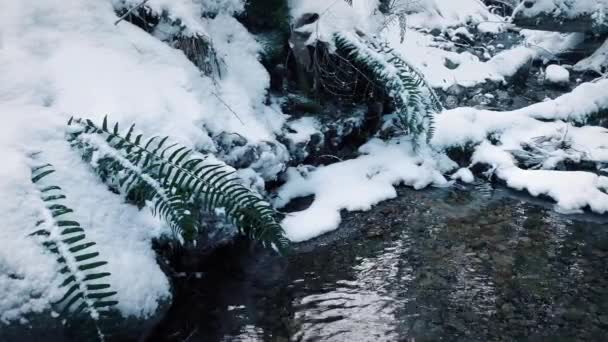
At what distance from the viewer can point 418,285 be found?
245cm

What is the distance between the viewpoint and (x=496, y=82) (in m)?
5.60

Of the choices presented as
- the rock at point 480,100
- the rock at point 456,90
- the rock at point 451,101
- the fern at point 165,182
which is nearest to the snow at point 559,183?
the rock at point 451,101

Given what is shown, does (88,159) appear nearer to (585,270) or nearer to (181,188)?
(181,188)

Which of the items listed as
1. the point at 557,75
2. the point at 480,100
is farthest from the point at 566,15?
the point at 480,100

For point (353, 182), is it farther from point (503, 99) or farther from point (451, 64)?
point (451, 64)

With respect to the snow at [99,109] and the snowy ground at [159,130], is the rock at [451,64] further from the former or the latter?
the snow at [99,109]

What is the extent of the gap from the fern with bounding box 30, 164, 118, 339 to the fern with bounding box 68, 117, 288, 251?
31 centimetres

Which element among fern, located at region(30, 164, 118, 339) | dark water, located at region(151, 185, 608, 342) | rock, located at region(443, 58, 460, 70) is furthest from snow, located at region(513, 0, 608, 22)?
fern, located at region(30, 164, 118, 339)

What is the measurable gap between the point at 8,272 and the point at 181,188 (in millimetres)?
691

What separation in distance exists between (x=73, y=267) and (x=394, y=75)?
2.61 meters

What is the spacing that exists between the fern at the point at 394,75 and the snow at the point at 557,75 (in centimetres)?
307

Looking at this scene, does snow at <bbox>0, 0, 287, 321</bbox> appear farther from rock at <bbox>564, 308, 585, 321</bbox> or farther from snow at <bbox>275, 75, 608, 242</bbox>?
Result: rock at <bbox>564, 308, 585, 321</bbox>

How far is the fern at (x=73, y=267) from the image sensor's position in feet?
4.94

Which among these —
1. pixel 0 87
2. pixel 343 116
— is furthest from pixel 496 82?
pixel 0 87
